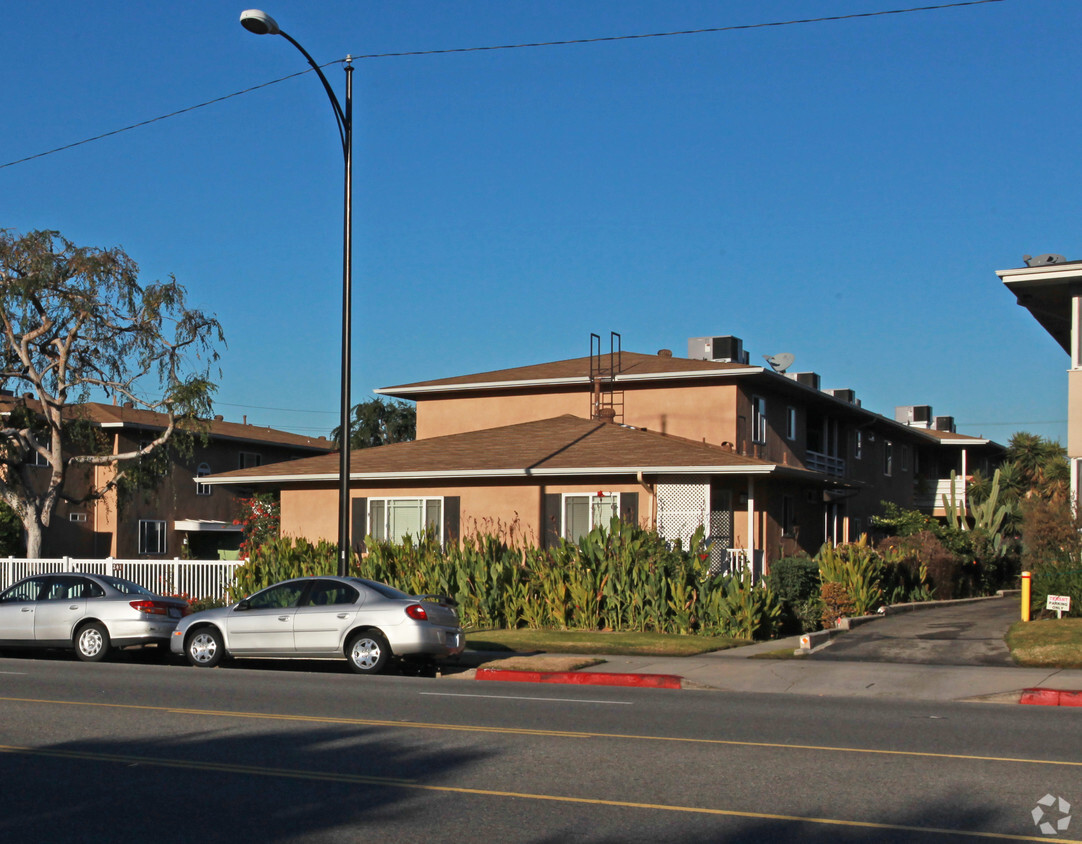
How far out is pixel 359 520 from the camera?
2908 cm

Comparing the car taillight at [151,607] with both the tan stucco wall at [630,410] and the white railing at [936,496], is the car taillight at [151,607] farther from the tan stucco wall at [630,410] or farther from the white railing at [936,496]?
the white railing at [936,496]

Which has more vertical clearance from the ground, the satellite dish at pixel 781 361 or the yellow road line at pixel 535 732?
the satellite dish at pixel 781 361

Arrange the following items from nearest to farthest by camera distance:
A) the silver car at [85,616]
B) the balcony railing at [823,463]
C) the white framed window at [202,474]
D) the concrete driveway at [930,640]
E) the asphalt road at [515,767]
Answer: the asphalt road at [515,767]
the concrete driveway at [930,640]
the silver car at [85,616]
the balcony railing at [823,463]
the white framed window at [202,474]

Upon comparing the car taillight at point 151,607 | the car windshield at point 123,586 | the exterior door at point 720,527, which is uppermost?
the exterior door at point 720,527

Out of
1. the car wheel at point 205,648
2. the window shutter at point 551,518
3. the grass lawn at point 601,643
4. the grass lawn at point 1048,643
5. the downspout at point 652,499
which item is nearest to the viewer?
the grass lawn at point 1048,643

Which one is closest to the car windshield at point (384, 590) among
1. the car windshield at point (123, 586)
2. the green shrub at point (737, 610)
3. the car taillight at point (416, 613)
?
the car taillight at point (416, 613)

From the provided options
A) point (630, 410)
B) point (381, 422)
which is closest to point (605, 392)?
point (630, 410)

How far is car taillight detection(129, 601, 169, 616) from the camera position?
19.0m

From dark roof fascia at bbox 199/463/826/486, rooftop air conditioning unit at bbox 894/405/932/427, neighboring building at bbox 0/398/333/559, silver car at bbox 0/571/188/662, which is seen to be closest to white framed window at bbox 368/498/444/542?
dark roof fascia at bbox 199/463/826/486

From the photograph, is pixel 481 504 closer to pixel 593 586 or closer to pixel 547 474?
pixel 547 474

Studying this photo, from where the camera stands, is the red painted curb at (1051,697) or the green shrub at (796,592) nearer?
the red painted curb at (1051,697)

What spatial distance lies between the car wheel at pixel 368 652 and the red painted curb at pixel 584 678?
4.79ft

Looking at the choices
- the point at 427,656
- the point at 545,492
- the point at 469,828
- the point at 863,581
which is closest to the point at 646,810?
the point at 469,828

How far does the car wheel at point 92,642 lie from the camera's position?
19.0 m
